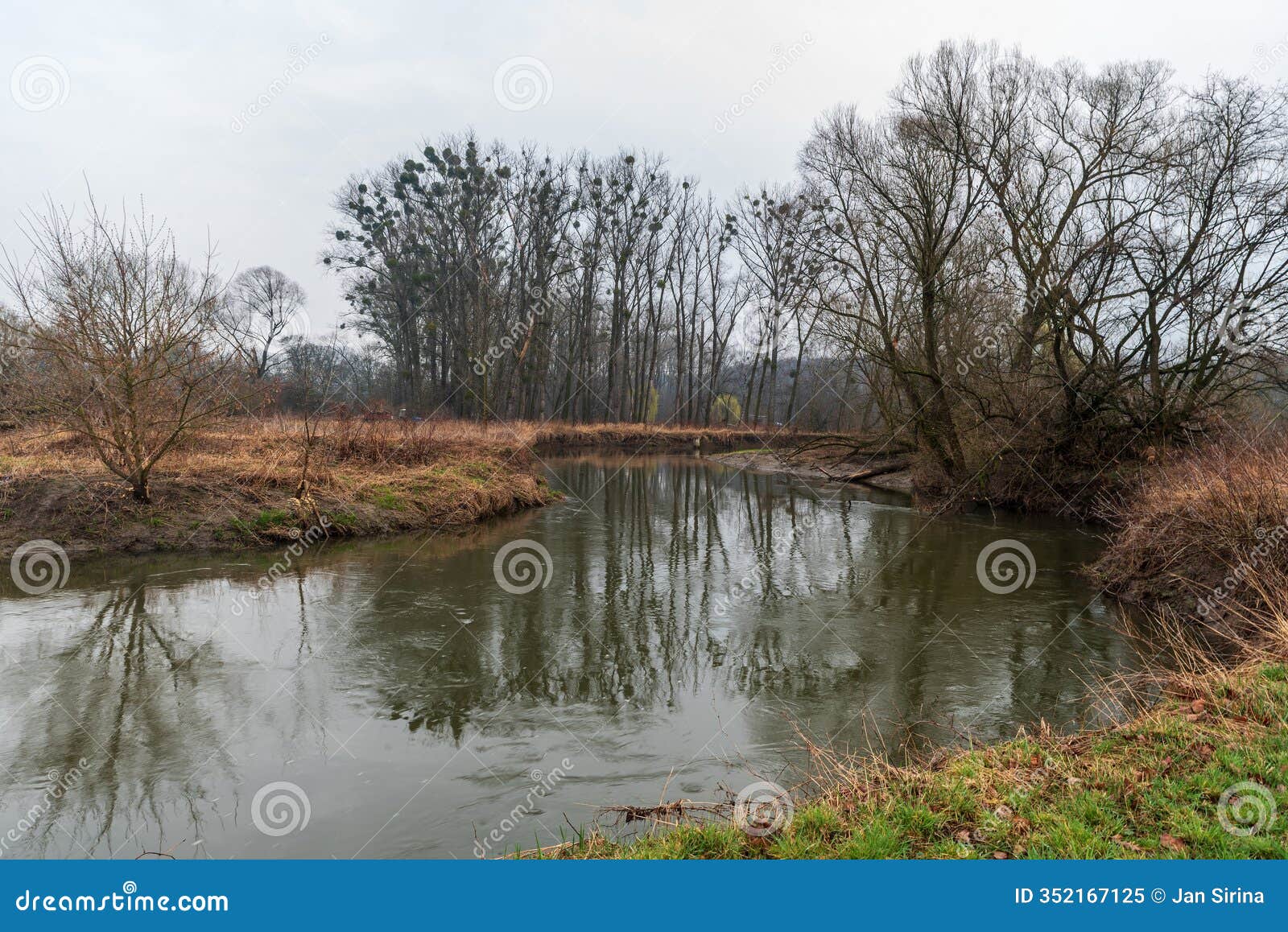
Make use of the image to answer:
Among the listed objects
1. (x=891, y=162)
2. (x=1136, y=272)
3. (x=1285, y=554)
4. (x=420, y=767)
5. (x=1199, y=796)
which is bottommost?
(x=420, y=767)

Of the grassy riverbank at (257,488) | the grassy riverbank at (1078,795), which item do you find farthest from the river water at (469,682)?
the grassy riverbank at (257,488)

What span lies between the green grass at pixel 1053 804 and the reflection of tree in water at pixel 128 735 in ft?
7.69

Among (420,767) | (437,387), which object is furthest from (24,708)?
(437,387)

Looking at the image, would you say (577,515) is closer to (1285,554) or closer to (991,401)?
(991,401)

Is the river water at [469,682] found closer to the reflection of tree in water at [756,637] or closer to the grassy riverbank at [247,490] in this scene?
the reflection of tree in water at [756,637]

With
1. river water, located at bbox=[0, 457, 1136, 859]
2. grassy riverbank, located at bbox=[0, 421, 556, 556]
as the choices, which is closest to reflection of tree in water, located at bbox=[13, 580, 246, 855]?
river water, located at bbox=[0, 457, 1136, 859]

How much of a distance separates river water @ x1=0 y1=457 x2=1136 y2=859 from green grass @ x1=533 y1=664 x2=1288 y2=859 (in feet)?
2.83

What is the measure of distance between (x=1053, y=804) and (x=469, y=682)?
14.1 ft

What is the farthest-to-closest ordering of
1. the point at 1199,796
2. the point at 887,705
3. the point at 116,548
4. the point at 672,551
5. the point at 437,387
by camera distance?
the point at 437,387 < the point at 672,551 < the point at 116,548 < the point at 887,705 < the point at 1199,796

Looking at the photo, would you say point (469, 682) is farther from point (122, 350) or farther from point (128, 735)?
point (122, 350)

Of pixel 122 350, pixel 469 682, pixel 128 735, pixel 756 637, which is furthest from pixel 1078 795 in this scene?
pixel 122 350

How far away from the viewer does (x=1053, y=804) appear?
3545 millimetres

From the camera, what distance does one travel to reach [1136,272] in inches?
598

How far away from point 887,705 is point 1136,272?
13.3 metres
